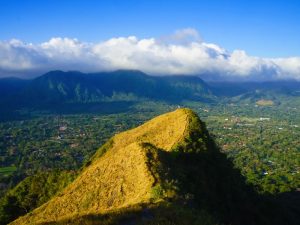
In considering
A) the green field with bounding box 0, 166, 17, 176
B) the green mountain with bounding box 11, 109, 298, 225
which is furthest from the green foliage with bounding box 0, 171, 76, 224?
the green field with bounding box 0, 166, 17, 176

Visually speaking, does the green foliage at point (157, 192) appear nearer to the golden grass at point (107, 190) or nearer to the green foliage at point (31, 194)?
the golden grass at point (107, 190)

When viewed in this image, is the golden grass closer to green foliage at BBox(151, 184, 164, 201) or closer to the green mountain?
the green mountain

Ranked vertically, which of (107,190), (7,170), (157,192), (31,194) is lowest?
(7,170)

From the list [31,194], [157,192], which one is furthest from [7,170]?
[157,192]

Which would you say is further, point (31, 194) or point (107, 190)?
point (31, 194)

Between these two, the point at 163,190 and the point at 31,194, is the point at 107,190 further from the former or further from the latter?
the point at 31,194

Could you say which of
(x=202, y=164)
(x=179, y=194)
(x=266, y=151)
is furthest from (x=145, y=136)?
(x=266, y=151)

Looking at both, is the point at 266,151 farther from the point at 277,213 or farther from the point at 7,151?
the point at 277,213

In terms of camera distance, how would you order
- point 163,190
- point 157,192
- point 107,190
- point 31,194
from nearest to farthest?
point 157,192
point 163,190
point 107,190
point 31,194
